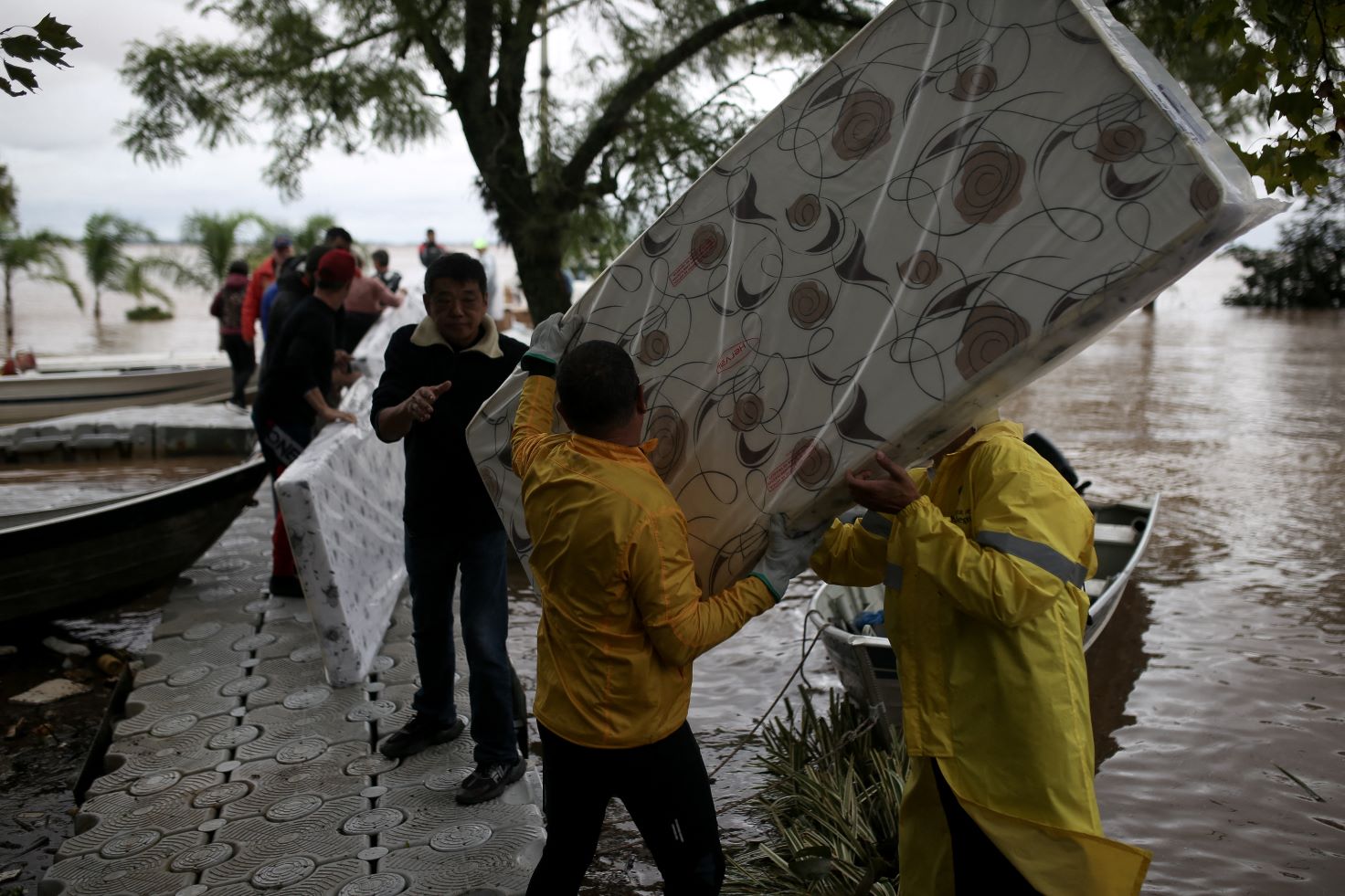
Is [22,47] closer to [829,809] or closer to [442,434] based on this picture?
[442,434]

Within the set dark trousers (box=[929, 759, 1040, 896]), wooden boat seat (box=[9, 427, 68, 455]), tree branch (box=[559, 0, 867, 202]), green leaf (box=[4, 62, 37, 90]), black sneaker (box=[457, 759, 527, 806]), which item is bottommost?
black sneaker (box=[457, 759, 527, 806])

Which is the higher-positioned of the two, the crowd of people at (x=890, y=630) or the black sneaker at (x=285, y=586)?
the crowd of people at (x=890, y=630)

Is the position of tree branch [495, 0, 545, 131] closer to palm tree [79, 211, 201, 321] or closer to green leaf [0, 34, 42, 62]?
green leaf [0, 34, 42, 62]

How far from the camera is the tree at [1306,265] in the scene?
35.2 m

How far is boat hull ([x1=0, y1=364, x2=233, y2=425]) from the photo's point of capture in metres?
14.1

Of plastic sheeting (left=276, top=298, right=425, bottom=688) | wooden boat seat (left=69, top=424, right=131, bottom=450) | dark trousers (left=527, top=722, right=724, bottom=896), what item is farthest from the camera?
wooden boat seat (left=69, top=424, right=131, bottom=450)

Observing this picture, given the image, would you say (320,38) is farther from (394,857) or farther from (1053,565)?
(1053,565)

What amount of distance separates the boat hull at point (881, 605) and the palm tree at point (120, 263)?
973 inches

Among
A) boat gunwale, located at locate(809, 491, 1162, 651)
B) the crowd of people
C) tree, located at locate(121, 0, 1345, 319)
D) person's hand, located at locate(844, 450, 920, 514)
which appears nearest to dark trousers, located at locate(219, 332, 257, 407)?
tree, located at locate(121, 0, 1345, 319)

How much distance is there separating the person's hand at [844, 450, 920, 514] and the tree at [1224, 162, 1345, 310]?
3823 cm

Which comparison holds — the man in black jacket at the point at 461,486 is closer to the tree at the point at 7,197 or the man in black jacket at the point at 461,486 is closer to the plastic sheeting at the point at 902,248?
the plastic sheeting at the point at 902,248

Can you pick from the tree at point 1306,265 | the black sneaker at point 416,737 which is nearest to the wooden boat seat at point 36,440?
the black sneaker at point 416,737

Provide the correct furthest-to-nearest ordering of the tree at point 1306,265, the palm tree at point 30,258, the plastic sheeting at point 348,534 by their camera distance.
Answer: the tree at point 1306,265
the palm tree at point 30,258
the plastic sheeting at point 348,534

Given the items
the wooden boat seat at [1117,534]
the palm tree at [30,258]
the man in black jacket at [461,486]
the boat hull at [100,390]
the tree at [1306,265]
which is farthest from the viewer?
the tree at [1306,265]
